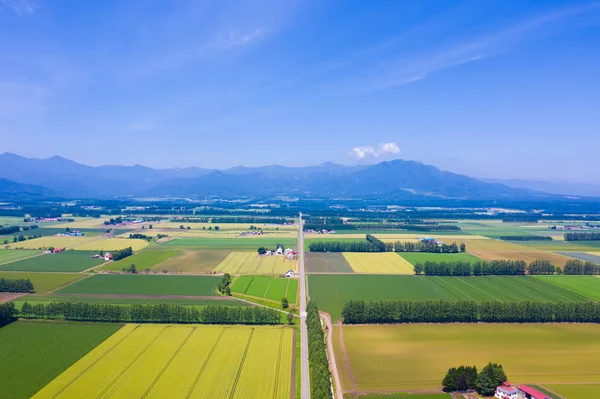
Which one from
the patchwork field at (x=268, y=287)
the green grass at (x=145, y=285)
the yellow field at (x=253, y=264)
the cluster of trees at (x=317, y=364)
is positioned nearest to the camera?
the cluster of trees at (x=317, y=364)

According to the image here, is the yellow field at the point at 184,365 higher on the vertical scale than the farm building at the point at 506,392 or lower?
higher

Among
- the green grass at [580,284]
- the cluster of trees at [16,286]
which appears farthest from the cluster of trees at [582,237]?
the cluster of trees at [16,286]

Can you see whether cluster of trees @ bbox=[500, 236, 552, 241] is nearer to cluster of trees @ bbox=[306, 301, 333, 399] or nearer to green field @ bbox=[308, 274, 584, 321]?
green field @ bbox=[308, 274, 584, 321]

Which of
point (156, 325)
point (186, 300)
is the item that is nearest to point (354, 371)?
point (156, 325)

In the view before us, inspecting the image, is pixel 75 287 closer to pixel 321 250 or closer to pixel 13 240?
pixel 321 250

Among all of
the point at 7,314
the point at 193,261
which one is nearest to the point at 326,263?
the point at 193,261

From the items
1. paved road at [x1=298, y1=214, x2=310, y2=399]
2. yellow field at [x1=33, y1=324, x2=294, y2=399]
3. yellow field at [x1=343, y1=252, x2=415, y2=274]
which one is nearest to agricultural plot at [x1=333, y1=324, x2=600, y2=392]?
paved road at [x1=298, y1=214, x2=310, y2=399]

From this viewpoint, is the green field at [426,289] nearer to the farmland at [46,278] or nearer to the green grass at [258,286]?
the green grass at [258,286]
